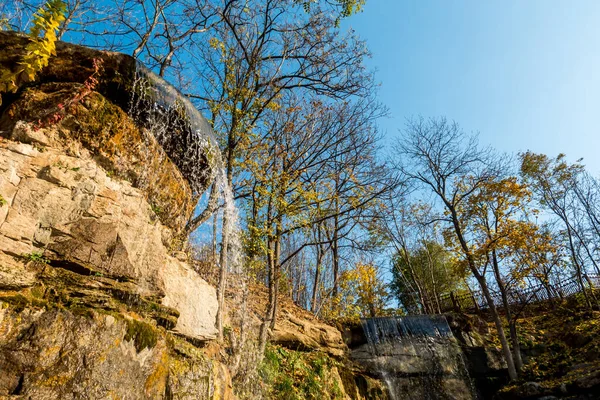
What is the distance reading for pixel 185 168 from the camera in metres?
5.45

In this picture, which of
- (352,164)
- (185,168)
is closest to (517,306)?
(352,164)

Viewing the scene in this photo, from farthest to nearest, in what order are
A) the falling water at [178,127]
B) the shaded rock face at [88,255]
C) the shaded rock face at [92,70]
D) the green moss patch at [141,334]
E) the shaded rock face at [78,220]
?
the falling water at [178,127] < the shaded rock face at [92,70] < the green moss patch at [141,334] < the shaded rock face at [78,220] < the shaded rock face at [88,255]

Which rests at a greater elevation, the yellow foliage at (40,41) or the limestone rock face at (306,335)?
the yellow foliage at (40,41)

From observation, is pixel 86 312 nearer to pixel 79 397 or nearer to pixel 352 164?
pixel 79 397

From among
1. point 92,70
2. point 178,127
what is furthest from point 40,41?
point 178,127

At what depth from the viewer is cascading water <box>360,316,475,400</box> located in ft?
30.9

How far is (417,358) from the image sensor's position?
1013 cm

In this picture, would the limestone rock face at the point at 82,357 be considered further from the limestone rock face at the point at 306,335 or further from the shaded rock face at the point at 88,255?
the limestone rock face at the point at 306,335

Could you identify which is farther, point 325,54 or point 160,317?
point 325,54

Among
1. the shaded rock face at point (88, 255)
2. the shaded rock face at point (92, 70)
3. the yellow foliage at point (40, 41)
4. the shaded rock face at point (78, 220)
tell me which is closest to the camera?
the yellow foliage at point (40, 41)

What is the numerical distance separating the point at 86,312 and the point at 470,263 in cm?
1101

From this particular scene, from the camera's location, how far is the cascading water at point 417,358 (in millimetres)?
9422

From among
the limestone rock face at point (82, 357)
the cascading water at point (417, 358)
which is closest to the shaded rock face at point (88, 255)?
the limestone rock face at point (82, 357)

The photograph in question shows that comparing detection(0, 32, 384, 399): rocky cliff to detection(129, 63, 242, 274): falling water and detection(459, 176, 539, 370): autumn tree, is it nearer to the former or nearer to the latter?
detection(129, 63, 242, 274): falling water
